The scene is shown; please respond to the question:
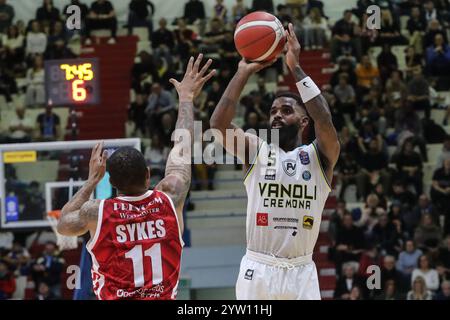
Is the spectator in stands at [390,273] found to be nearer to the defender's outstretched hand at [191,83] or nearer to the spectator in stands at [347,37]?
the spectator in stands at [347,37]

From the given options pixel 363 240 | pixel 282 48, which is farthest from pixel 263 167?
pixel 363 240

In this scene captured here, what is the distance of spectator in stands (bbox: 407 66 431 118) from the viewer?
20781 mm

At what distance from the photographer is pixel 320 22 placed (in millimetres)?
22531

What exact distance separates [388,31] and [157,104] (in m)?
5.86

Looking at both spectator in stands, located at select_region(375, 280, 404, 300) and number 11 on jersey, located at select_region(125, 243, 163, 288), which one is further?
spectator in stands, located at select_region(375, 280, 404, 300)

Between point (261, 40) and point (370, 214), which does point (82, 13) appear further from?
point (261, 40)

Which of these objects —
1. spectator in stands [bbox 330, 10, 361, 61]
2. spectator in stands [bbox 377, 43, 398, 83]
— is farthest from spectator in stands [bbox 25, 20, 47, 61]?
spectator in stands [bbox 377, 43, 398, 83]

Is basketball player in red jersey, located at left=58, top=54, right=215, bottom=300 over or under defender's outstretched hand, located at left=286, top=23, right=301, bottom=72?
under

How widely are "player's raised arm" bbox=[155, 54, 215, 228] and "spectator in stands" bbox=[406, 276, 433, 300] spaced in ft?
35.0

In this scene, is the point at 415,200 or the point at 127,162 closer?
the point at 127,162

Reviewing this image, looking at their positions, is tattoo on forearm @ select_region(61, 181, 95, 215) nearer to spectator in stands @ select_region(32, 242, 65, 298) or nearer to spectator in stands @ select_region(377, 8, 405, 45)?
spectator in stands @ select_region(32, 242, 65, 298)

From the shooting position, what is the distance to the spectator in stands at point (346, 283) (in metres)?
16.7
